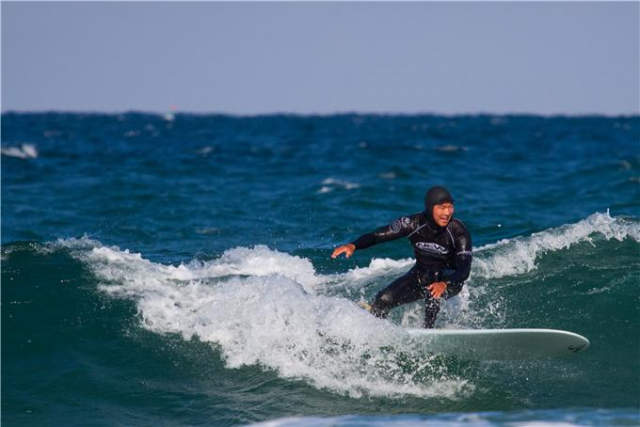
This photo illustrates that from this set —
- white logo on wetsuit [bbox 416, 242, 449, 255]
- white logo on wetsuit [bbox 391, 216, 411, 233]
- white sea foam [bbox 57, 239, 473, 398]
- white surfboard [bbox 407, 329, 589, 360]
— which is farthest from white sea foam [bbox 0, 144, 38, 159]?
white surfboard [bbox 407, 329, 589, 360]

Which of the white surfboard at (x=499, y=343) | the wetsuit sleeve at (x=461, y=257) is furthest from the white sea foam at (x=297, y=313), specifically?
the wetsuit sleeve at (x=461, y=257)

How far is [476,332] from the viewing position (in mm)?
8266

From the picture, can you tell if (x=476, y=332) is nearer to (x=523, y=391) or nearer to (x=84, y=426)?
(x=523, y=391)

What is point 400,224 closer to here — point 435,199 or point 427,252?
point 427,252

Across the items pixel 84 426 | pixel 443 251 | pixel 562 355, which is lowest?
pixel 84 426

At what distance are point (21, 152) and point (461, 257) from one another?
3103 cm

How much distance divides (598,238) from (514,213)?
6.27 meters

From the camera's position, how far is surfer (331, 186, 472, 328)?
8711 millimetres

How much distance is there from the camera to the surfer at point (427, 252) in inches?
343

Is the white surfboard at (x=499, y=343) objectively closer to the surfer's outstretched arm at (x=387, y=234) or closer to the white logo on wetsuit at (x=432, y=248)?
the white logo on wetsuit at (x=432, y=248)

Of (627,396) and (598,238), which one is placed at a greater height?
(598,238)

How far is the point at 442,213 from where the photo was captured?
8555mm

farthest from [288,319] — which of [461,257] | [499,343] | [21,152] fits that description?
[21,152]

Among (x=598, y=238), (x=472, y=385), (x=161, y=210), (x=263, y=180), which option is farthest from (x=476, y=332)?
(x=263, y=180)
